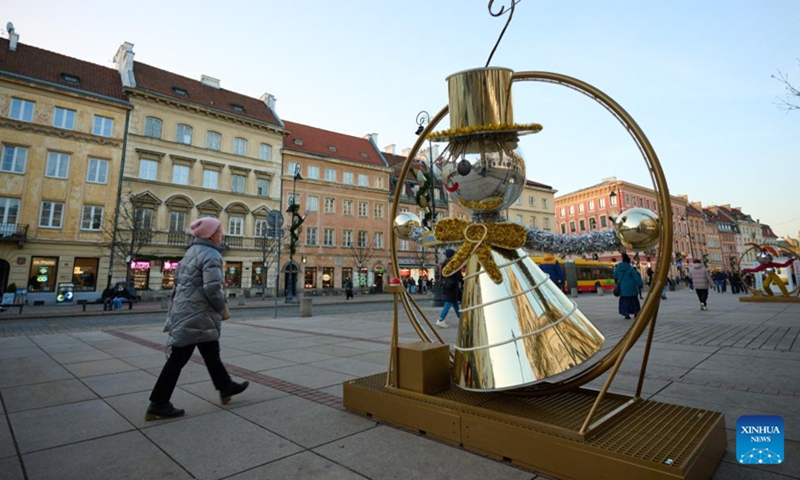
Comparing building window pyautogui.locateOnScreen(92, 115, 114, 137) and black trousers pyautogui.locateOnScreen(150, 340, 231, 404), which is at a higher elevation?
building window pyautogui.locateOnScreen(92, 115, 114, 137)

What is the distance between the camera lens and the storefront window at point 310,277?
36.4 meters

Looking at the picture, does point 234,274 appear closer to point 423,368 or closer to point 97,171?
point 97,171

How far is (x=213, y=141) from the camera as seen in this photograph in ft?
108

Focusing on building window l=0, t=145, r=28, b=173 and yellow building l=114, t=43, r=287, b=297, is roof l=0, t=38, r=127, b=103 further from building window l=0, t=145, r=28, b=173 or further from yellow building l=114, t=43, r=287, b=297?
building window l=0, t=145, r=28, b=173

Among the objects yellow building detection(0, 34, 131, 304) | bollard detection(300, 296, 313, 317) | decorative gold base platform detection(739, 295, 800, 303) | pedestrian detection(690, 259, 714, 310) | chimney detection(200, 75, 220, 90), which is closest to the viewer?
pedestrian detection(690, 259, 714, 310)

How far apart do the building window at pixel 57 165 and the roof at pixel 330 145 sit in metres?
16.5

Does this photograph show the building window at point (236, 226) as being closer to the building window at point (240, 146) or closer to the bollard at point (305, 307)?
the building window at point (240, 146)

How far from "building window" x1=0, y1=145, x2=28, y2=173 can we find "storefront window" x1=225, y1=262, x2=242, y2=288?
47.1 feet

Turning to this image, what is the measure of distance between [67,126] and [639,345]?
35.6m

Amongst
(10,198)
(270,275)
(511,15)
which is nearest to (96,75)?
(10,198)

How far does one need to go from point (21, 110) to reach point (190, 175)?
34.5 feet

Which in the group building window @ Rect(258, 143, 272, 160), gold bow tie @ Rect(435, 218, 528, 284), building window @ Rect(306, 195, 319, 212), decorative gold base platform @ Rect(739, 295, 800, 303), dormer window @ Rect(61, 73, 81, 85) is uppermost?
dormer window @ Rect(61, 73, 81, 85)

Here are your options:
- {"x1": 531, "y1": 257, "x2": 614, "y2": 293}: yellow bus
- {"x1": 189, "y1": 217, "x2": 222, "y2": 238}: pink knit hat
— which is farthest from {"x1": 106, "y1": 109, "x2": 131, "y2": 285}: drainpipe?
{"x1": 531, "y1": 257, "x2": 614, "y2": 293}: yellow bus

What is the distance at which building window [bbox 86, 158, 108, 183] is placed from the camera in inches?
1063
